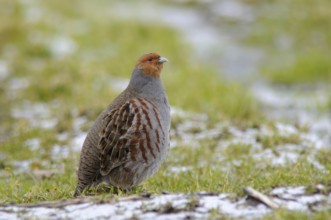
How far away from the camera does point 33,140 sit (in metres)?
7.63

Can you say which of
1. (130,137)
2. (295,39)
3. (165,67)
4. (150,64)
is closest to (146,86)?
(150,64)

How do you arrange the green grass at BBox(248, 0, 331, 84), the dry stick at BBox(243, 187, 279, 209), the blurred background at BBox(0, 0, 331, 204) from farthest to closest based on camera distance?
the green grass at BBox(248, 0, 331, 84), the blurred background at BBox(0, 0, 331, 204), the dry stick at BBox(243, 187, 279, 209)

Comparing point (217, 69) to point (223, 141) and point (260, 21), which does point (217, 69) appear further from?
point (223, 141)

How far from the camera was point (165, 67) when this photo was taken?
12531mm

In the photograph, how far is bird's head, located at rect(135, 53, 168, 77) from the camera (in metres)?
5.25

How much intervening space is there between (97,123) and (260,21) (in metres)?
12.3

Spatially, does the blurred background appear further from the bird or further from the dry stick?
the dry stick

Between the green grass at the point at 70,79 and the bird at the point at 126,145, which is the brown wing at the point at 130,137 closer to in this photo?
the bird at the point at 126,145

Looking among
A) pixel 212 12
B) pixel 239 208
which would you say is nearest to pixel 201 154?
pixel 239 208

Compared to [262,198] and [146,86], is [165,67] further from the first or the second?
[262,198]

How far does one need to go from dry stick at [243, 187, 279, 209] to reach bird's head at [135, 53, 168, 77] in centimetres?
174

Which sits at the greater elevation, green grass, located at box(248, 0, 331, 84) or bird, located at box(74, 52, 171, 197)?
green grass, located at box(248, 0, 331, 84)

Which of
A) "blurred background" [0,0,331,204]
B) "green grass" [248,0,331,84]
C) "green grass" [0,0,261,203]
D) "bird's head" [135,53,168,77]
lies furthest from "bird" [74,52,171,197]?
"green grass" [248,0,331,84]

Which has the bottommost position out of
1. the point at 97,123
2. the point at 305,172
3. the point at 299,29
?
the point at 305,172
